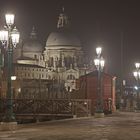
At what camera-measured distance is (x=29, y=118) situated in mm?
41688

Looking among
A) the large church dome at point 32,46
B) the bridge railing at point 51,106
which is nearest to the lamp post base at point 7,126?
the bridge railing at point 51,106

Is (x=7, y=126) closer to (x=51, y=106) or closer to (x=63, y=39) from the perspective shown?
(x=51, y=106)

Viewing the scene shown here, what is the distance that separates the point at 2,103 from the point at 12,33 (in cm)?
1728

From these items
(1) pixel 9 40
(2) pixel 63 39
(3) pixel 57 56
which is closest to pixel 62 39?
(2) pixel 63 39

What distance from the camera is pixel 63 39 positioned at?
412ft

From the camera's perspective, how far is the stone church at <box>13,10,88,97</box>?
413ft

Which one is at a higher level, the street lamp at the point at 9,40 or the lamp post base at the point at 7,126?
the street lamp at the point at 9,40

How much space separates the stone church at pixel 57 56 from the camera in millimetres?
125875

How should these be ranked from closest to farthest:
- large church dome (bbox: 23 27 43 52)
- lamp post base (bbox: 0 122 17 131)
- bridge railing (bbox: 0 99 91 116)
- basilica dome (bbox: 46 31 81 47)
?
lamp post base (bbox: 0 122 17 131) < bridge railing (bbox: 0 99 91 116) < basilica dome (bbox: 46 31 81 47) < large church dome (bbox: 23 27 43 52)

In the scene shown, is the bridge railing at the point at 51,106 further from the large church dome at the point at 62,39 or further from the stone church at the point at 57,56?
the large church dome at the point at 62,39

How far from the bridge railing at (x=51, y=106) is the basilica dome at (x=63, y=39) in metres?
82.7

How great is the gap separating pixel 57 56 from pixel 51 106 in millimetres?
86745

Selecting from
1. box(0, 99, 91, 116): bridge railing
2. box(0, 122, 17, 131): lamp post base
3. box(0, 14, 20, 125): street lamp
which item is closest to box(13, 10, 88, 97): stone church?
box(0, 99, 91, 116): bridge railing

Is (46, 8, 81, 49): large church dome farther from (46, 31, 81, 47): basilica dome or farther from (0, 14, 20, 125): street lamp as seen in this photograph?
(0, 14, 20, 125): street lamp
